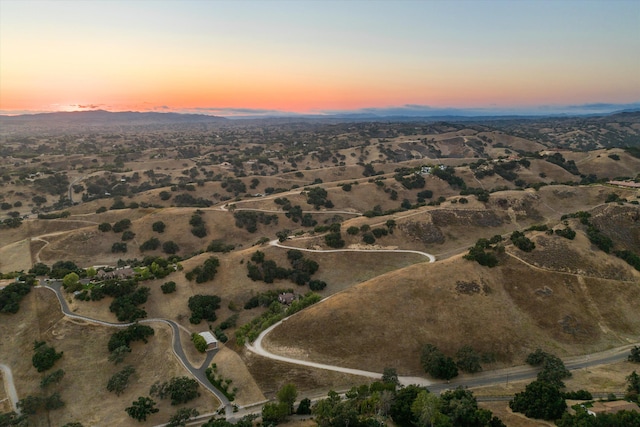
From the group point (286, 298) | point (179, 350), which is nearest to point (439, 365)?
point (286, 298)

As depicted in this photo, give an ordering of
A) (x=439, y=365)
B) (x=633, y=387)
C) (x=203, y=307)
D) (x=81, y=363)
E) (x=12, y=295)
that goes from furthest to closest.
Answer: (x=203, y=307) < (x=12, y=295) < (x=81, y=363) < (x=439, y=365) < (x=633, y=387)

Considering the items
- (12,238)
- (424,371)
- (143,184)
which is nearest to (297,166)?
(143,184)

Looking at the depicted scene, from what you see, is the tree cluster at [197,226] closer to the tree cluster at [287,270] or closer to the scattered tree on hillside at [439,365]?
the tree cluster at [287,270]

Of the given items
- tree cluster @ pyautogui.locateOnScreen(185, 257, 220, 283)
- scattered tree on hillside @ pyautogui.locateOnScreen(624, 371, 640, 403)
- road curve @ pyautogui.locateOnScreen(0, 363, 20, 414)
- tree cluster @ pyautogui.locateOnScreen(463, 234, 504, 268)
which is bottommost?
road curve @ pyautogui.locateOnScreen(0, 363, 20, 414)

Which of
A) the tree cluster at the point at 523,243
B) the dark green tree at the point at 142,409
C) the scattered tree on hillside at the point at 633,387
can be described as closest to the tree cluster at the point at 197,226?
the dark green tree at the point at 142,409

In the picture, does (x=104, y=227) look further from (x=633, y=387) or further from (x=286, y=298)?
(x=633, y=387)

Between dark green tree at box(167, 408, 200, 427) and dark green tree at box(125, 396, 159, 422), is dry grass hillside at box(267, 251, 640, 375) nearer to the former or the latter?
dark green tree at box(167, 408, 200, 427)

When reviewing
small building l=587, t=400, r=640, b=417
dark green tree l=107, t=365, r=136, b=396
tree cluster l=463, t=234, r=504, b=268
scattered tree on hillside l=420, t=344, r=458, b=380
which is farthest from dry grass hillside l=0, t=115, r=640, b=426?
small building l=587, t=400, r=640, b=417
